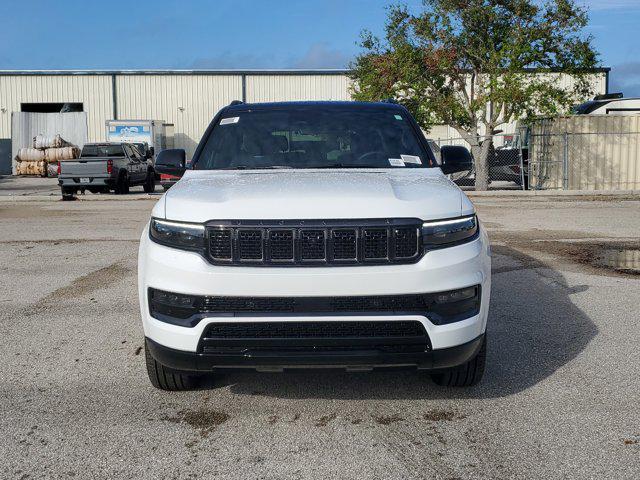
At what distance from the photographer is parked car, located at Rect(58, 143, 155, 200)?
76.4 ft

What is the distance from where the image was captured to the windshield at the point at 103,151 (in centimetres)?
A: 2548

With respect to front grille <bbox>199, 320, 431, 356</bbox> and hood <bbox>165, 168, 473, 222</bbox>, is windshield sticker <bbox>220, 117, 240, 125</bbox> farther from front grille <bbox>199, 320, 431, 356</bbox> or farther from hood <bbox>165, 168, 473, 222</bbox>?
front grille <bbox>199, 320, 431, 356</bbox>

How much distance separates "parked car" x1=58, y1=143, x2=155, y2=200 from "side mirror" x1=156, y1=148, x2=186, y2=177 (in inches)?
712

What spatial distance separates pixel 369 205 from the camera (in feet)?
13.3

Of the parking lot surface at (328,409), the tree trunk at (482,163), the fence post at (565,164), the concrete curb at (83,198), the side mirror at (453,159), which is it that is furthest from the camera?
the tree trunk at (482,163)

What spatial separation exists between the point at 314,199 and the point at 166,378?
4.75 ft

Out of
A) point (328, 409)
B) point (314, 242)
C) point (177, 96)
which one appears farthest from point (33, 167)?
point (314, 242)

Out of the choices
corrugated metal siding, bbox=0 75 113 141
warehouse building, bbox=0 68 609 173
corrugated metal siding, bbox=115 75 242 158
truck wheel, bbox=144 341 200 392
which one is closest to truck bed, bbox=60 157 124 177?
truck wheel, bbox=144 341 200 392

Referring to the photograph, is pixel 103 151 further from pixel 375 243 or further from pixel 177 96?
pixel 177 96

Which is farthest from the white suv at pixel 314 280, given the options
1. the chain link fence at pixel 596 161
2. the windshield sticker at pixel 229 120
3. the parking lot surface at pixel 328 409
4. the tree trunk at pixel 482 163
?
the chain link fence at pixel 596 161

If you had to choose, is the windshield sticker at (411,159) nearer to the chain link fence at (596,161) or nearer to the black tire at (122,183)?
the black tire at (122,183)

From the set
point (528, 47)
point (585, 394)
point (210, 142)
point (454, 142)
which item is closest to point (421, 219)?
point (585, 394)

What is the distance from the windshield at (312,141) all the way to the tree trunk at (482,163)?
66.2 feet

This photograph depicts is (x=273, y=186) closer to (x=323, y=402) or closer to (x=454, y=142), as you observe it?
(x=323, y=402)
